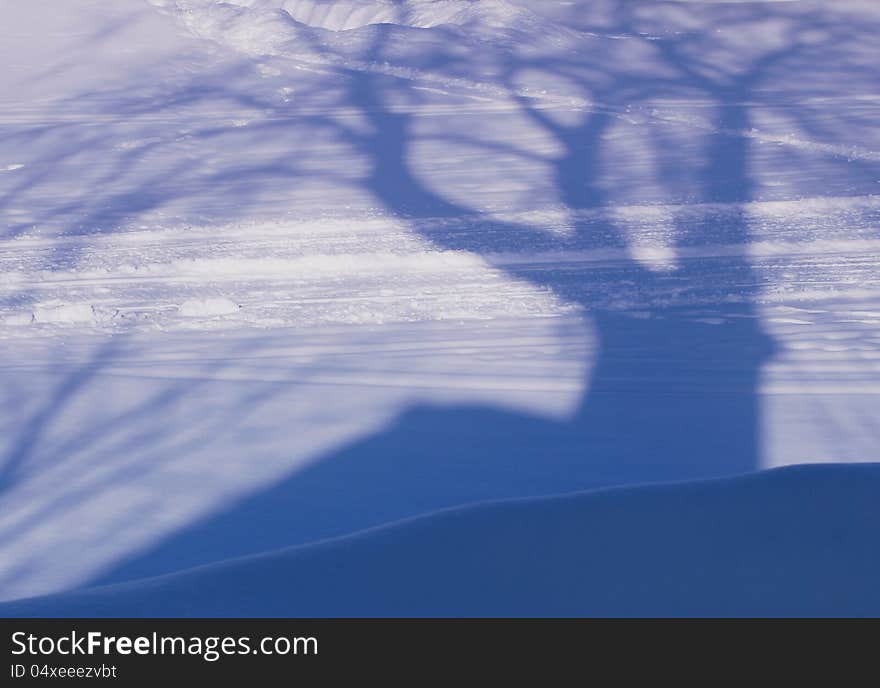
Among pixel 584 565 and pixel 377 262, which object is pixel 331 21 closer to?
pixel 377 262

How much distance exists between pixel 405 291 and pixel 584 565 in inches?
96.9

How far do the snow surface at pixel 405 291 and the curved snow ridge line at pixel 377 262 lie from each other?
0.05ft

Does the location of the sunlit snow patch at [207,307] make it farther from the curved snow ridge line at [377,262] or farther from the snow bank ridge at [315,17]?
the snow bank ridge at [315,17]

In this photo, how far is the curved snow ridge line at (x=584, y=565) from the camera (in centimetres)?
173

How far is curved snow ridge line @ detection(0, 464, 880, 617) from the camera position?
1.73 m

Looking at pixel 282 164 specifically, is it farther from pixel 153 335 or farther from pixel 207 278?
pixel 153 335

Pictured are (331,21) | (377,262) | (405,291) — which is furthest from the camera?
(331,21)

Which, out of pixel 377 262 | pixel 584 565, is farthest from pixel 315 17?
pixel 584 565

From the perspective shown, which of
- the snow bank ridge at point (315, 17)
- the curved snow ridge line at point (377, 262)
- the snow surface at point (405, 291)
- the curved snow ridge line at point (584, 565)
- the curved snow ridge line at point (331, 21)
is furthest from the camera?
the snow bank ridge at point (315, 17)

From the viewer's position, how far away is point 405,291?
4172 mm

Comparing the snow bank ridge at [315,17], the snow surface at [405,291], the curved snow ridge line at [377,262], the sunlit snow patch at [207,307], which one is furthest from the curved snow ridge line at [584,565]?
the snow bank ridge at [315,17]

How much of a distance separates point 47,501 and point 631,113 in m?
4.98
